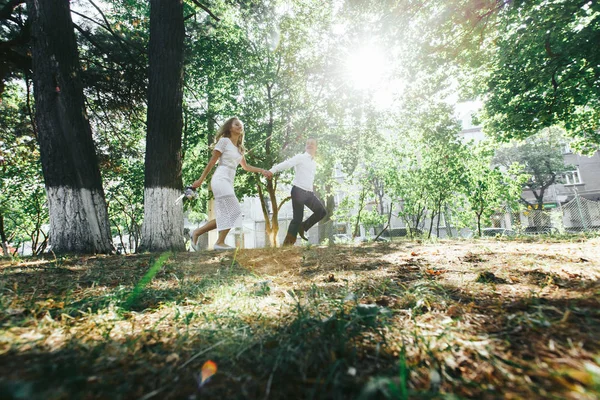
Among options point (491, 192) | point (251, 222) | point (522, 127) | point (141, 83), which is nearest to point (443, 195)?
point (491, 192)

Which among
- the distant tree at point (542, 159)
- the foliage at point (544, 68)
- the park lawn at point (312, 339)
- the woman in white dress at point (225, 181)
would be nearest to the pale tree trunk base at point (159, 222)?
the woman in white dress at point (225, 181)

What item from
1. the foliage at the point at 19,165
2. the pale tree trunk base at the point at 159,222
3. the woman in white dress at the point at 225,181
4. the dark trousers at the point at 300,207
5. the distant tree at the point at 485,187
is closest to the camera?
the pale tree trunk base at the point at 159,222

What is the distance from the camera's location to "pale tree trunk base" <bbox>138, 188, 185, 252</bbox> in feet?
14.9

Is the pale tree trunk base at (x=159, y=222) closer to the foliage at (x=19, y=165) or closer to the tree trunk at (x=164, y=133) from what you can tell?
the tree trunk at (x=164, y=133)

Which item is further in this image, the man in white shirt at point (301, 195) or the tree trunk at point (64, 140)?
the man in white shirt at point (301, 195)

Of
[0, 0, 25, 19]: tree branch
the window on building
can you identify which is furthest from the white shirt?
the window on building

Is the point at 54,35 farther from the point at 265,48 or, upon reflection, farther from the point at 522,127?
the point at 522,127

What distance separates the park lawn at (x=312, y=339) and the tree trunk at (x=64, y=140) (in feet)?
8.04

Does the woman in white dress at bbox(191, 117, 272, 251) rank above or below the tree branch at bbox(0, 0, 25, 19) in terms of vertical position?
below

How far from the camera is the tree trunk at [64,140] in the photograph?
13.7ft

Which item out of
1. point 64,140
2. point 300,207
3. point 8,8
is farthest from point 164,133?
point 8,8

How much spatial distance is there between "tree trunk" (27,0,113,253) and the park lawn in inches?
96.4

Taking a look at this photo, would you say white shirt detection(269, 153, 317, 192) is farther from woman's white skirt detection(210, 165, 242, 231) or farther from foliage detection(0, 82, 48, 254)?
foliage detection(0, 82, 48, 254)

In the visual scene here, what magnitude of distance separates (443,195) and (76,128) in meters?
11.7
